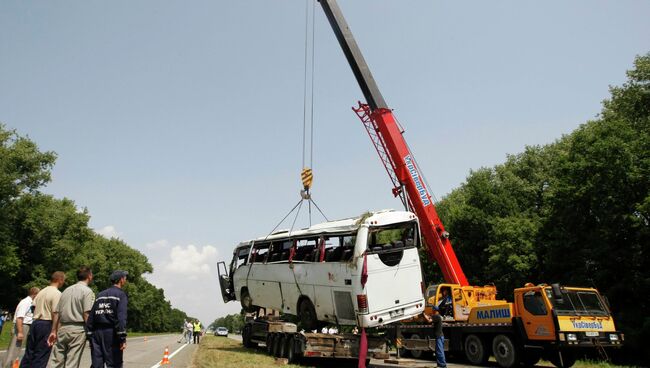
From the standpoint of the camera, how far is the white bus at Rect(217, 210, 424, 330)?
462 inches

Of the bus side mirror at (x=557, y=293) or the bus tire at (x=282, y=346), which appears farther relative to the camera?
the bus tire at (x=282, y=346)

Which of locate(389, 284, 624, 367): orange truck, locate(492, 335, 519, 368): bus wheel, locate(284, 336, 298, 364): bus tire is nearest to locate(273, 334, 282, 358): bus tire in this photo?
locate(284, 336, 298, 364): bus tire

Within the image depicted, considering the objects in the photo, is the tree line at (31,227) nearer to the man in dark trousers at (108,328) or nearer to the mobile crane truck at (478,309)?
the mobile crane truck at (478,309)

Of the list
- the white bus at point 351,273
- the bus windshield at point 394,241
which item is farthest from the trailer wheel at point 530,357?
the bus windshield at point 394,241

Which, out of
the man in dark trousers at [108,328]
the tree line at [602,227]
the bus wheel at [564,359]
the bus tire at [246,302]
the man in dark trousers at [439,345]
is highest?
the tree line at [602,227]

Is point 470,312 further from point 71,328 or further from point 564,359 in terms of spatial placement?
point 71,328

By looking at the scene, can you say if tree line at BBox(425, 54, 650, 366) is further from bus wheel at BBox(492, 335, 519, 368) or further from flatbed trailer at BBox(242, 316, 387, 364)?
flatbed trailer at BBox(242, 316, 387, 364)

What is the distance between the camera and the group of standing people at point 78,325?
22.6ft

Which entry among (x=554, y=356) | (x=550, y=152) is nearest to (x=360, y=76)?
(x=554, y=356)

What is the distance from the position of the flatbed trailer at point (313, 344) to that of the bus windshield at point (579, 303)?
201 inches

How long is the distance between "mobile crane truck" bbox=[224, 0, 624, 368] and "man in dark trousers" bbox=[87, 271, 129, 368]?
608cm

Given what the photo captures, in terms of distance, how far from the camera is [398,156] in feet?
63.1

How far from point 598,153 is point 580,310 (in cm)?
1486

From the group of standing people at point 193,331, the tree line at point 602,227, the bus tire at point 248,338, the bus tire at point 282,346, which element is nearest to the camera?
the bus tire at point 282,346
